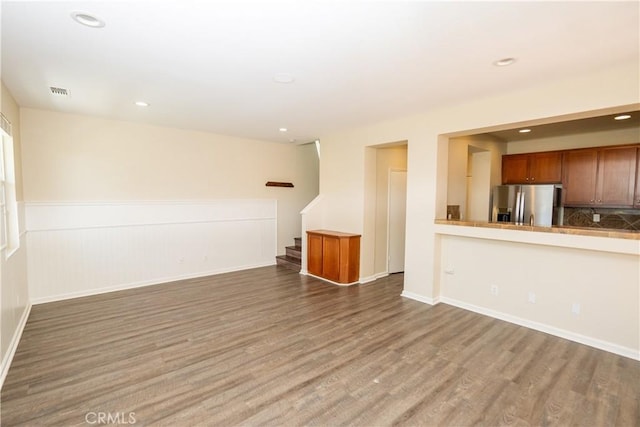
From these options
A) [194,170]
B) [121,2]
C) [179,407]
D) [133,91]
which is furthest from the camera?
[194,170]

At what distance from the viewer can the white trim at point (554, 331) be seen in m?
2.90

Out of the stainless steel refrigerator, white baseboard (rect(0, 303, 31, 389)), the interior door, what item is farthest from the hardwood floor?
the stainless steel refrigerator

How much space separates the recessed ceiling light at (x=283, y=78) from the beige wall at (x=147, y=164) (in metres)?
3.00

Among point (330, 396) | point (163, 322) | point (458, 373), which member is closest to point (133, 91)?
point (163, 322)

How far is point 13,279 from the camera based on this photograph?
303 cm

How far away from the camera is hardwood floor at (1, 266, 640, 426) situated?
209 cm

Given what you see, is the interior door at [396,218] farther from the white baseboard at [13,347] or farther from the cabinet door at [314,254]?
the white baseboard at [13,347]

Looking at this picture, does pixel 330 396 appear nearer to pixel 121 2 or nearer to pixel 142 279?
pixel 121 2

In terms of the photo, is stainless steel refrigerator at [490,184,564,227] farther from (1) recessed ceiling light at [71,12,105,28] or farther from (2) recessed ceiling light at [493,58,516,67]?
(1) recessed ceiling light at [71,12,105,28]

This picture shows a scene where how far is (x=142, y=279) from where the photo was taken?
16.3 feet

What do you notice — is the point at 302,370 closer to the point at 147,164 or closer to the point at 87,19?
the point at 87,19

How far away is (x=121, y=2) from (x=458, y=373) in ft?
11.5

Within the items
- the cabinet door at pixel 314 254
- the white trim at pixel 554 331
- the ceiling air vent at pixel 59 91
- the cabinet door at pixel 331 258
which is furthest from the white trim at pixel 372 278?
the ceiling air vent at pixel 59 91

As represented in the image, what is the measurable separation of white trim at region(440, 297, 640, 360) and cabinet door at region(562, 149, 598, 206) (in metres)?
2.66
